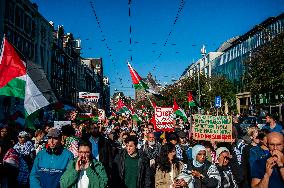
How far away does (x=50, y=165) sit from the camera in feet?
18.1

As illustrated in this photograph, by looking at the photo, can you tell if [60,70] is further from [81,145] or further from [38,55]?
[81,145]

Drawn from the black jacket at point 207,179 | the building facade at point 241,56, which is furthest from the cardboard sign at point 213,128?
the building facade at point 241,56

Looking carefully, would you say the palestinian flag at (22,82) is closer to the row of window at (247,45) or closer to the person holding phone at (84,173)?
the person holding phone at (84,173)

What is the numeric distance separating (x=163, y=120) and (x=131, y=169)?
795 centimetres

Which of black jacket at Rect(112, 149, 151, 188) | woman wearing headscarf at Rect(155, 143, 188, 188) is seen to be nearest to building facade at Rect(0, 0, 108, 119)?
black jacket at Rect(112, 149, 151, 188)

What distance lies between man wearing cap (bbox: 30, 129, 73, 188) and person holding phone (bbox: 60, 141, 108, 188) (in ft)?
1.64

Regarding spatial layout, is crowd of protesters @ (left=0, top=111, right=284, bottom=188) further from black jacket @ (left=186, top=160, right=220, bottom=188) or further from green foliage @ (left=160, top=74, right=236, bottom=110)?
green foliage @ (left=160, top=74, right=236, bottom=110)

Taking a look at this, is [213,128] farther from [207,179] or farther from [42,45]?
[42,45]

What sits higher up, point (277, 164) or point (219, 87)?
point (219, 87)

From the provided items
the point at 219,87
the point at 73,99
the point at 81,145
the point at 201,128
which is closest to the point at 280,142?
the point at 81,145

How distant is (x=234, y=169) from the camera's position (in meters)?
6.82

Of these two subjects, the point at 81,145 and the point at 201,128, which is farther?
the point at 201,128

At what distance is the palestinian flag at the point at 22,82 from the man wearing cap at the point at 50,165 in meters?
1.49

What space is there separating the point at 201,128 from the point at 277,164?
763cm
